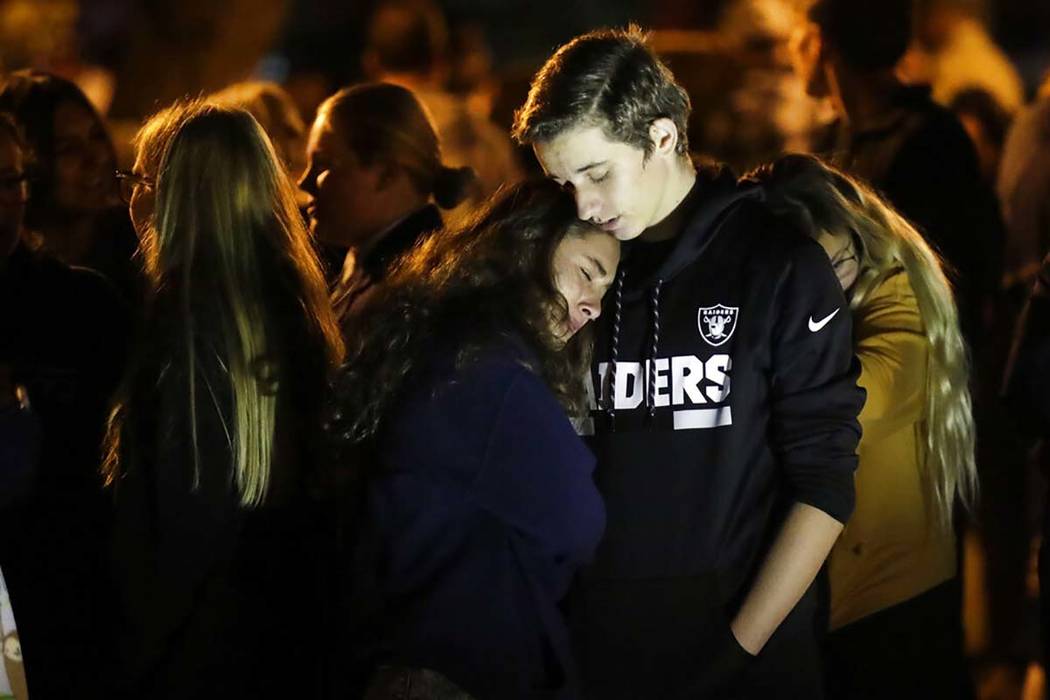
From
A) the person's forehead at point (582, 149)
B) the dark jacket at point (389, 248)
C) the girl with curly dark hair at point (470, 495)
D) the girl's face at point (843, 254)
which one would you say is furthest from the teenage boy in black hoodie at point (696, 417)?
the dark jacket at point (389, 248)

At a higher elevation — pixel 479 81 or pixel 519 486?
pixel 479 81

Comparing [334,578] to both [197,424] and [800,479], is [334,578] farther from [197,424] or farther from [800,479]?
[800,479]

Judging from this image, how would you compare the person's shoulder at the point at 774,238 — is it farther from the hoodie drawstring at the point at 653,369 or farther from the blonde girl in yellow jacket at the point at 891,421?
the blonde girl in yellow jacket at the point at 891,421

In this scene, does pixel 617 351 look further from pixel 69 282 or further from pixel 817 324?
pixel 69 282

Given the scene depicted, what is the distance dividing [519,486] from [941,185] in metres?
2.70

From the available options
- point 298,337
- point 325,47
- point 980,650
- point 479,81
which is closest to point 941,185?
point 980,650

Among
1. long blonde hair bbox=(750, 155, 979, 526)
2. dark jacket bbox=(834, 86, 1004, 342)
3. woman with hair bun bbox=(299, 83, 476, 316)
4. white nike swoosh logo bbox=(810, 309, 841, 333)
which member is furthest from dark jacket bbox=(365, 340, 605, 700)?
dark jacket bbox=(834, 86, 1004, 342)

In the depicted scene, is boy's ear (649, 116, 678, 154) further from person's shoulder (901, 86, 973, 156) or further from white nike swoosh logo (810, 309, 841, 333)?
person's shoulder (901, 86, 973, 156)

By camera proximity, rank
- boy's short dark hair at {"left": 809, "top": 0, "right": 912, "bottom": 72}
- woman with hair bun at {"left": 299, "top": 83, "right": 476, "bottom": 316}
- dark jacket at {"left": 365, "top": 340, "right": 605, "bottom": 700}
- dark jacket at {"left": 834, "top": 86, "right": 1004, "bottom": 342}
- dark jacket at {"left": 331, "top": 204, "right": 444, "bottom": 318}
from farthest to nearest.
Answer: boy's short dark hair at {"left": 809, "top": 0, "right": 912, "bottom": 72}
dark jacket at {"left": 834, "top": 86, "right": 1004, "bottom": 342}
woman with hair bun at {"left": 299, "top": 83, "right": 476, "bottom": 316}
dark jacket at {"left": 331, "top": 204, "right": 444, "bottom": 318}
dark jacket at {"left": 365, "top": 340, "right": 605, "bottom": 700}

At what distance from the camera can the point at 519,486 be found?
3.06 m

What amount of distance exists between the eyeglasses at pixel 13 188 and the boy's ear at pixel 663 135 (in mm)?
1751

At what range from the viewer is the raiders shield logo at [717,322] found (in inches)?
132

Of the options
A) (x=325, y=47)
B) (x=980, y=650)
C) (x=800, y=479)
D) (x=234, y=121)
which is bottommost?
(x=980, y=650)

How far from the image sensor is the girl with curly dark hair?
10.0ft
